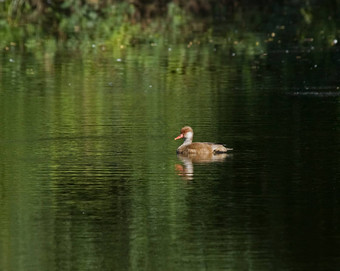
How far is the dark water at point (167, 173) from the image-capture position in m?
11.2

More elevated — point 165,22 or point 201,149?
point 165,22

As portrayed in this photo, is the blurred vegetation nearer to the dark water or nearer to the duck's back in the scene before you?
the dark water

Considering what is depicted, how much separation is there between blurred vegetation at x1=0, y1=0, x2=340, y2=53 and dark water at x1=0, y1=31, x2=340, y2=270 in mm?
10565

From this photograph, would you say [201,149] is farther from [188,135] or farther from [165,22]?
[165,22]

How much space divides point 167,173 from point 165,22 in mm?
32208

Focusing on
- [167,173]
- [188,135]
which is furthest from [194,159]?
[167,173]

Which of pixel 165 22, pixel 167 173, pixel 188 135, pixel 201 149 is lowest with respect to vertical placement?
pixel 167 173

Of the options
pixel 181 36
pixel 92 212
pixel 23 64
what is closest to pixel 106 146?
pixel 92 212

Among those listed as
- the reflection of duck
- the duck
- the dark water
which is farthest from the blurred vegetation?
the reflection of duck

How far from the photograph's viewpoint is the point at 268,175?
49.3 ft

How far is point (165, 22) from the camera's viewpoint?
47.2 metres

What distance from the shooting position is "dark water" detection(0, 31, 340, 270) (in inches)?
441

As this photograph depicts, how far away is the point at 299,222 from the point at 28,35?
3062 cm

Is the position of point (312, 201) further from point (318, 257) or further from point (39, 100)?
point (39, 100)
